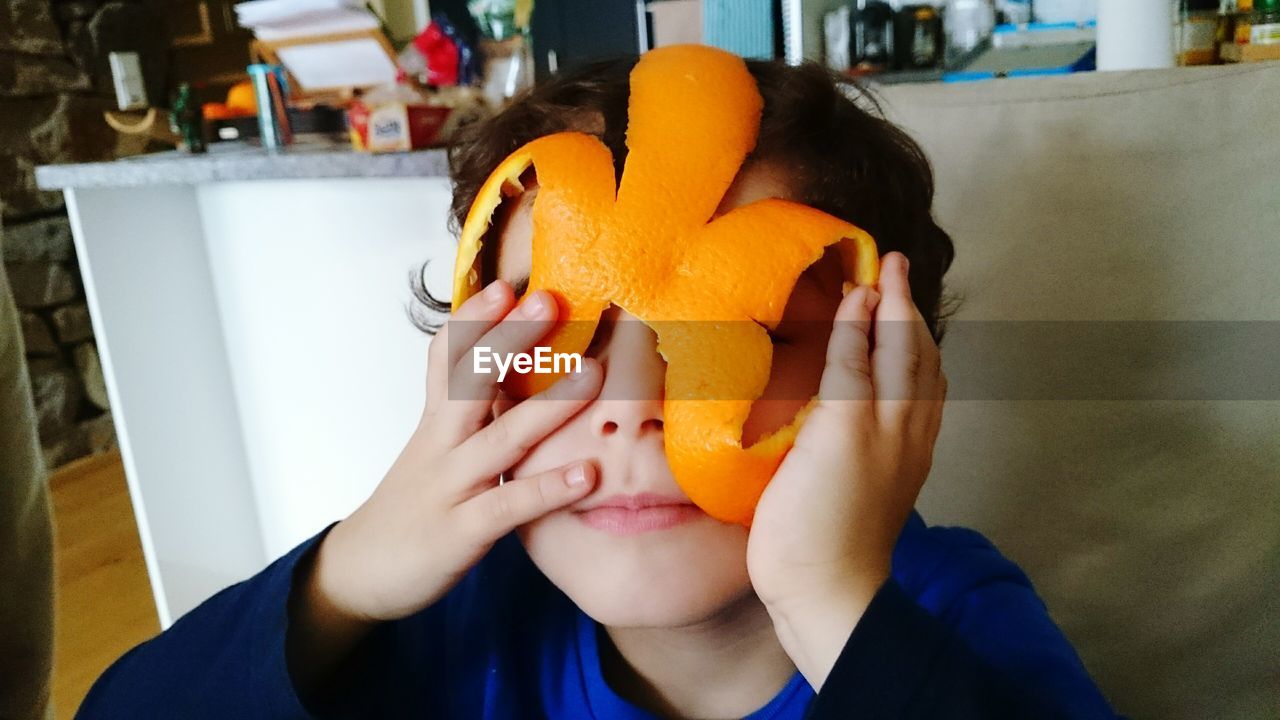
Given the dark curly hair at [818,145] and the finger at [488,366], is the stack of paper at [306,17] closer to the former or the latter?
the dark curly hair at [818,145]

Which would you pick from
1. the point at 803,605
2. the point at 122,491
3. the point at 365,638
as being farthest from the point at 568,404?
the point at 122,491

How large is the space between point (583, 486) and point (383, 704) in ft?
1.12

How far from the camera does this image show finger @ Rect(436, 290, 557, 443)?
1.62ft

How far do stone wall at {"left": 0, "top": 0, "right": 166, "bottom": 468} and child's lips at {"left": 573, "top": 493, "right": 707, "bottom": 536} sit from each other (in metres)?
2.57

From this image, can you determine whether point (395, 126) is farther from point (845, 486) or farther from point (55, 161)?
point (55, 161)

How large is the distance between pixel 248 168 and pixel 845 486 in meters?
1.05

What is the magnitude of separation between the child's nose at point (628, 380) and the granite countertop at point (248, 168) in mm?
634

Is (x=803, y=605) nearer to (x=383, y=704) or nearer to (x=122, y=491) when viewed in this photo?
(x=383, y=704)

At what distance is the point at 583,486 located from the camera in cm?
51

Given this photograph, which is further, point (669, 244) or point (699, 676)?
point (699, 676)

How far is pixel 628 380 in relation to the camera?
51 centimetres

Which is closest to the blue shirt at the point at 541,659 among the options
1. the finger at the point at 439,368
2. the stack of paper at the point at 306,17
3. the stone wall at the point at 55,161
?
the finger at the point at 439,368

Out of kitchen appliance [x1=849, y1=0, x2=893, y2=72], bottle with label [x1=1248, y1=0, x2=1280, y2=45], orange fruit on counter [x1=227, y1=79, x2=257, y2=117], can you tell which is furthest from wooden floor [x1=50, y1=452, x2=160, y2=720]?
bottle with label [x1=1248, y1=0, x2=1280, y2=45]

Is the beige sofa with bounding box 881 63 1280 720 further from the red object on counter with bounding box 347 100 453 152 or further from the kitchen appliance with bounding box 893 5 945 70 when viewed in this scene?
the kitchen appliance with bounding box 893 5 945 70
